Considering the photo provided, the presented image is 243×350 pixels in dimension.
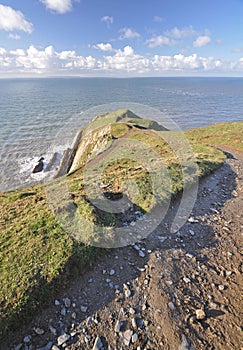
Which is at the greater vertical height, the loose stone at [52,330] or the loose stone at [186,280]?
the loose stone at [52,330]

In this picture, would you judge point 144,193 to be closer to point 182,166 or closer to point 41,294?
point 182,166

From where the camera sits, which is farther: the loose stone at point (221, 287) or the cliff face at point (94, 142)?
the cliff face at point (94, 142)

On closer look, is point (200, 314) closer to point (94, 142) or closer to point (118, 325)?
point (118, 325)

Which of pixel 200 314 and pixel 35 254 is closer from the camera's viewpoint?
pixel 200 314

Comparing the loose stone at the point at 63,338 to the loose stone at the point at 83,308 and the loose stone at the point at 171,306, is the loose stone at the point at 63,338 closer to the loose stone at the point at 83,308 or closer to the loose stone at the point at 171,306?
the loose stone at the point at 83,308

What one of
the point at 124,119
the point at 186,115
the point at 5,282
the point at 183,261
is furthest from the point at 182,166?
the point at 186,115

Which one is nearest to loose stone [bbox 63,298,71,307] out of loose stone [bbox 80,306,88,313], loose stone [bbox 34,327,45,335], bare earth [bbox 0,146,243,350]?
bare earth [bbox 0,146,243,350]

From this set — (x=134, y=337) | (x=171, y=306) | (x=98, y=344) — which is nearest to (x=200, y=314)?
(x=171, y=306)

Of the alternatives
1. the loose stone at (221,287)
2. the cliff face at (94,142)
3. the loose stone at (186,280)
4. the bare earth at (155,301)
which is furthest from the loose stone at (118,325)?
the cliff face at (94,142)
